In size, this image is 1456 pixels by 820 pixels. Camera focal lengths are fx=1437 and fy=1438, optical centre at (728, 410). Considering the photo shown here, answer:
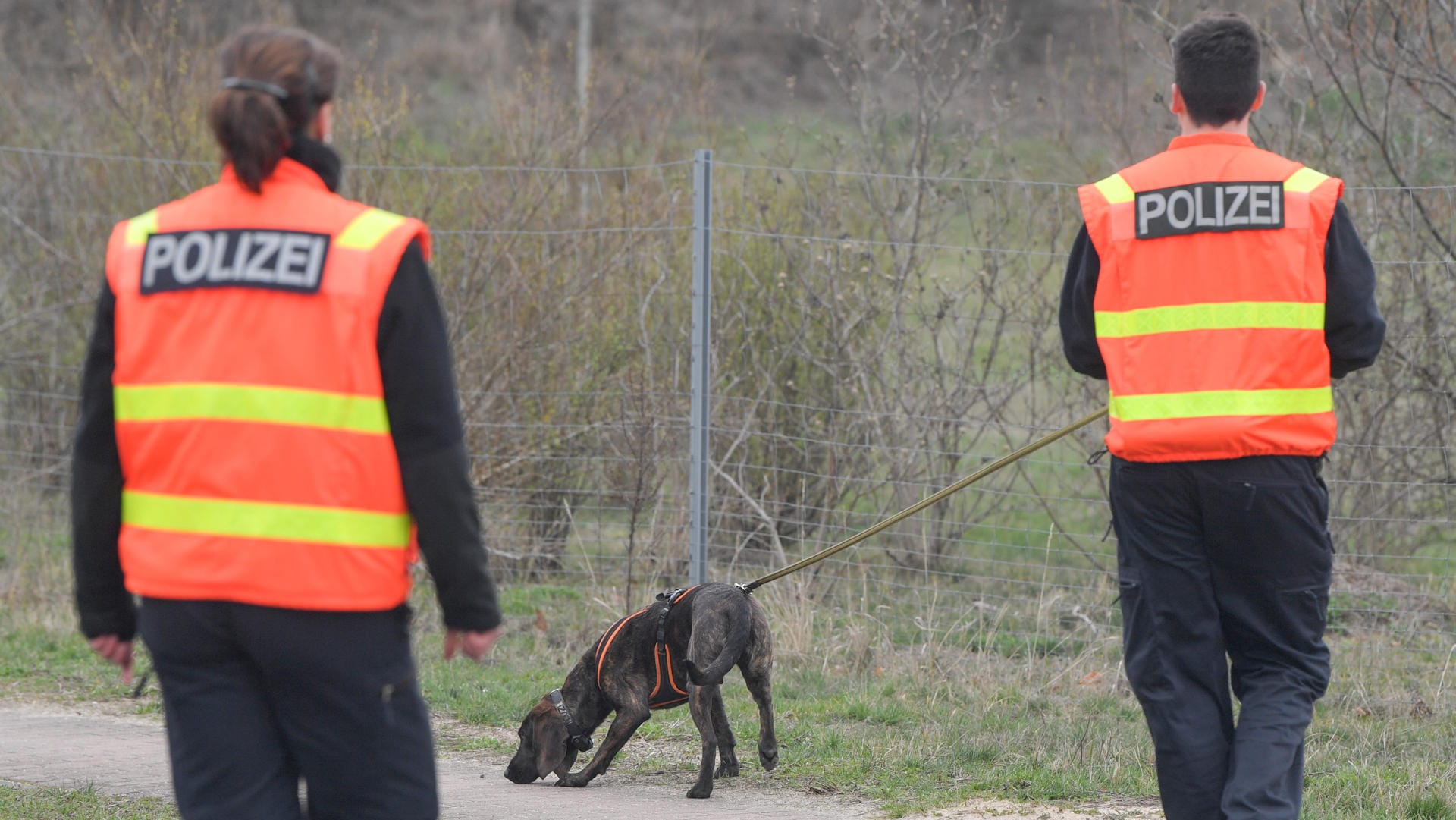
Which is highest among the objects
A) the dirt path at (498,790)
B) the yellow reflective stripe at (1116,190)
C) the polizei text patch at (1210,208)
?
the yellow reflective stripe at (1116,190)

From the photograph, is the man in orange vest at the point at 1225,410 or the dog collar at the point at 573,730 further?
the dog collar at the point at 573,730

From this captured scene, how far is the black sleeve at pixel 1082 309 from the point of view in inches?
145

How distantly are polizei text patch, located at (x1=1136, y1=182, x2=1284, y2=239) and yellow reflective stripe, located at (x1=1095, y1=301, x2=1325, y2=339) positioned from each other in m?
0.19

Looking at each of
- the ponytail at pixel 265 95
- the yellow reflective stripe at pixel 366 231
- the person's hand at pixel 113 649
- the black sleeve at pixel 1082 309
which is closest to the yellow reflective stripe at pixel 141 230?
the ponytail at pixel 265 95

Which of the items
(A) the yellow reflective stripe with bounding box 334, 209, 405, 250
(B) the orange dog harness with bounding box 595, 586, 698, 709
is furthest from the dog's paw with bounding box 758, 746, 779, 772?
(A) the yellow reflective stripe with bounding box 334, 209, 405, 250

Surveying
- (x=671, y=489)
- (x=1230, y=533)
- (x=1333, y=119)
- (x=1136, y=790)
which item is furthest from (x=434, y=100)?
(x=1230, y=533)

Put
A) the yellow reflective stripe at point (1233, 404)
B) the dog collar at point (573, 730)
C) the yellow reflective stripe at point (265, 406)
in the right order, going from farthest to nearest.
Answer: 1. the dog collar at point (573, 730)
2. the yellow reflective stripe at point (1233, 404)
3. the yellow reflective stripe at point (265, 406)

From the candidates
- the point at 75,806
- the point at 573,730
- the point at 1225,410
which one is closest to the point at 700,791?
the point at 573,730

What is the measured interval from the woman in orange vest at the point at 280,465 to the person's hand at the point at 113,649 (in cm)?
22

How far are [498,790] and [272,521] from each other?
3194 mm

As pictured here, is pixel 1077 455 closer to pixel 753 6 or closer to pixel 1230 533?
pixel 1230 533

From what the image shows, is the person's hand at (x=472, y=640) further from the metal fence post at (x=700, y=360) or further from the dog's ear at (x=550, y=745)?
the metal fence post at (x=700, y=360)

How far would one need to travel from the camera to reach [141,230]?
8.43ft

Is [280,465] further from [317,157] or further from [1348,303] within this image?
[1348,303]
